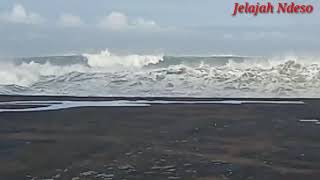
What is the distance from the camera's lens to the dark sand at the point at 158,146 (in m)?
11.3

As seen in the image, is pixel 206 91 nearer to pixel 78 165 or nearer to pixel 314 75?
pixel 314 75

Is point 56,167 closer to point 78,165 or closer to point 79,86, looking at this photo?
point 78,165

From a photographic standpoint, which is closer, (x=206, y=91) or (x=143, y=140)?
(x=143, y=140)

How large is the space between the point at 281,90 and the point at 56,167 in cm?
3759

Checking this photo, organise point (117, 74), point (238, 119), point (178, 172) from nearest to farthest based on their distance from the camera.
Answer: point (178, 172), point (238, 119), point (117, 74)

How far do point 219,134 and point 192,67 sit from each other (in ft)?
136

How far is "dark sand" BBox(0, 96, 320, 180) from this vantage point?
37.1 feet

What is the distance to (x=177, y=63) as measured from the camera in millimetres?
61375

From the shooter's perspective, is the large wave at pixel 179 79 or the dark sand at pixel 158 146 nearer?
the dark sand at pixel 158 146

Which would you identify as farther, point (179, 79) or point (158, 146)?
point (179, 79)

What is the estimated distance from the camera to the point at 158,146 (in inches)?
585

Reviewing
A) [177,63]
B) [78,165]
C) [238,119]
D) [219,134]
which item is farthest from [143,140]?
[177,63]

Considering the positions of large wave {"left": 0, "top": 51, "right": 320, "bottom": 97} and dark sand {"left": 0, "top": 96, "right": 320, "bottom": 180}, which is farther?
large wave {"left": 0, "top": 51, "right": 320, "bottom": 97}

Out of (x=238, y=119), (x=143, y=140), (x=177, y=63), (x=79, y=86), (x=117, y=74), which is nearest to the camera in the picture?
(x=143, y=140)
